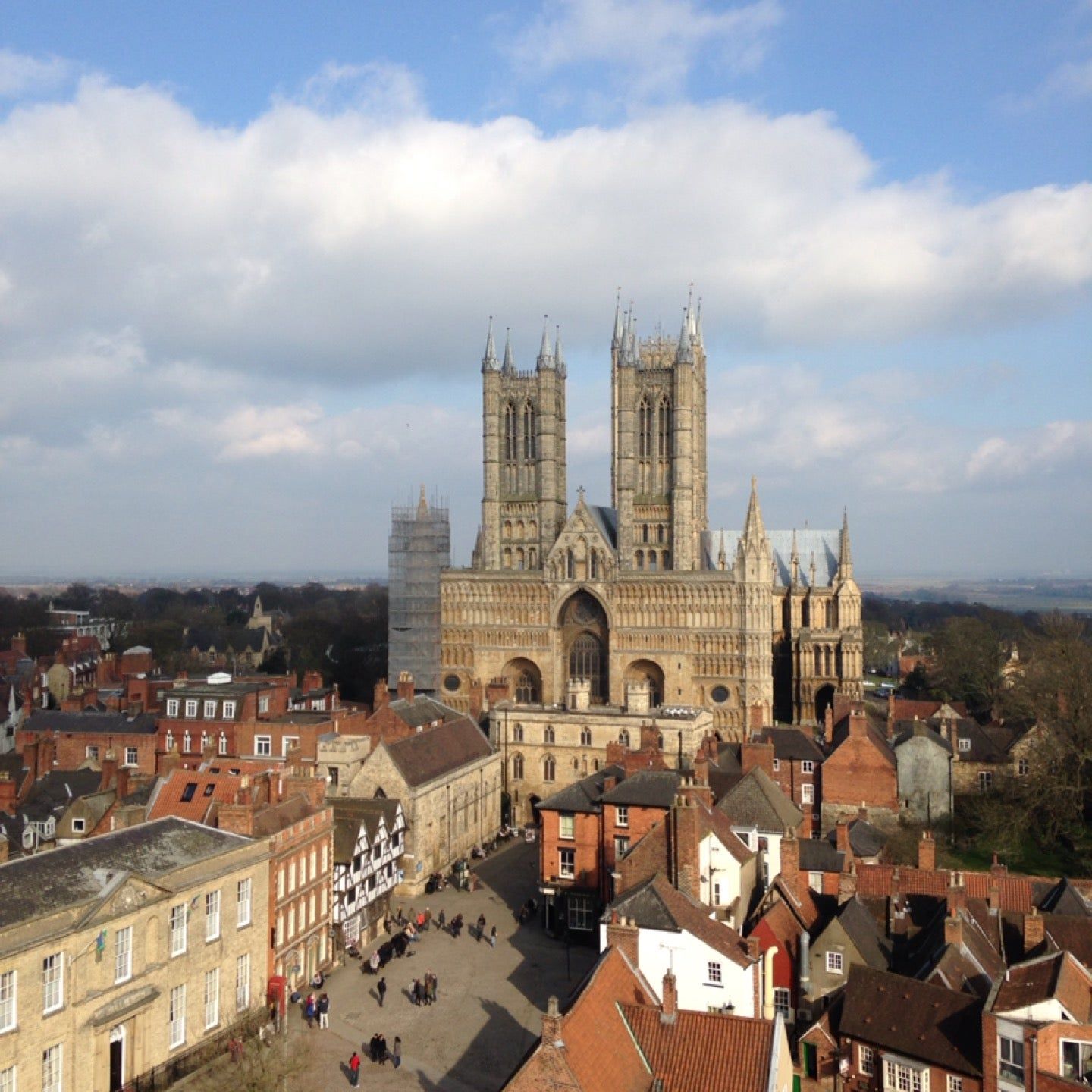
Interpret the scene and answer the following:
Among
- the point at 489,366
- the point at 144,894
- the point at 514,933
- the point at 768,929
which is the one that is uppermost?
the point at 489,366

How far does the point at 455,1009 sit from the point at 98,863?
10.7 m

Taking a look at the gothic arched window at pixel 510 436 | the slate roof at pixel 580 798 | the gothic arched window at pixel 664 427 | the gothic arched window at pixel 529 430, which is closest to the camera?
the slate roof at pixel 580 798

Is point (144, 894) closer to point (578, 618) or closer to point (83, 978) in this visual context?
point (83, 978)

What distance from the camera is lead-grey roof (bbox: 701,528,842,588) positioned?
77062mm

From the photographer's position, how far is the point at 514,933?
117ft

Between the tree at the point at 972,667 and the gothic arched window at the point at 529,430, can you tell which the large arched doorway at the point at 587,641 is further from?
the tree at the point at 972,667

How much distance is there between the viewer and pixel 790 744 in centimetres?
4669

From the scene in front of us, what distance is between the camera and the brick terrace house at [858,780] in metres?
43.3

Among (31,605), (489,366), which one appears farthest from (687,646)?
(31,605)

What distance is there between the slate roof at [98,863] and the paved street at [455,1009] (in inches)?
225

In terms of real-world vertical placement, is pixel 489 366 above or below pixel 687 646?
above

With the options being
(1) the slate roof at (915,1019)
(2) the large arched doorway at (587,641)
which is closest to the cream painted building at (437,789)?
(1) the slate roof at (915,1019)

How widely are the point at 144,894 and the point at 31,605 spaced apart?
123 metres

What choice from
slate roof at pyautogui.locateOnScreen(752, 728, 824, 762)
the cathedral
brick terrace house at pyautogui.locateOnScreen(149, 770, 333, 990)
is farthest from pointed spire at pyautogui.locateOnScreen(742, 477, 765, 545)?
brick terrace house at pyautogui.locateOnScreen(149, 770, 333, 990)
